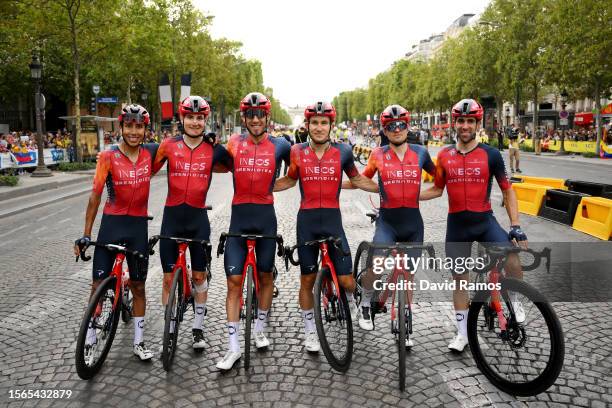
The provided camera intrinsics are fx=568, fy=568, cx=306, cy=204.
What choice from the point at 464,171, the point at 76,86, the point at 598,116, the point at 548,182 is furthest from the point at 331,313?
the point at 598,116

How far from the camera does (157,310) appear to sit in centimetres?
579

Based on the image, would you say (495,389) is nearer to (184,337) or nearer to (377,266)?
(377,266)

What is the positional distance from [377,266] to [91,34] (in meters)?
23.7

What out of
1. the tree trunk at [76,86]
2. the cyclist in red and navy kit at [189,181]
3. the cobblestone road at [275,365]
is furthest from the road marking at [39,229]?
the tree trunk at [76,86]

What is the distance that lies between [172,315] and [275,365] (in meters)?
0.88

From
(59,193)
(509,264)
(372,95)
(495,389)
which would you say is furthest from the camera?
(372,95)

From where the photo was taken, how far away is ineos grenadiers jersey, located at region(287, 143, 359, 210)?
4648mm

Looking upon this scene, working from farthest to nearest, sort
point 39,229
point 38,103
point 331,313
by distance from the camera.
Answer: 1. point 38,103
2. point 39,229
3. point 331,313

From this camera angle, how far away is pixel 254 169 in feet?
15.2

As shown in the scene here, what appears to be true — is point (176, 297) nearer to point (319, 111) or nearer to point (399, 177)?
point (319, 111)

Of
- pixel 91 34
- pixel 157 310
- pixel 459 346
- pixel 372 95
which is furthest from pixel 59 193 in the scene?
pixel 372 95

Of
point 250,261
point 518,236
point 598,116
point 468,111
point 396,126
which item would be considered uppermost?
point 598,116

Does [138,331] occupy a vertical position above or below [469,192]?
below

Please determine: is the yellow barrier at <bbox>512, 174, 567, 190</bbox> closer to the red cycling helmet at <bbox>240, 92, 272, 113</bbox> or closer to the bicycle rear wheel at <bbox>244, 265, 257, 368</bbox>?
the red cycling helmet at <bbox>240, 92, 272, 113</bbox>
